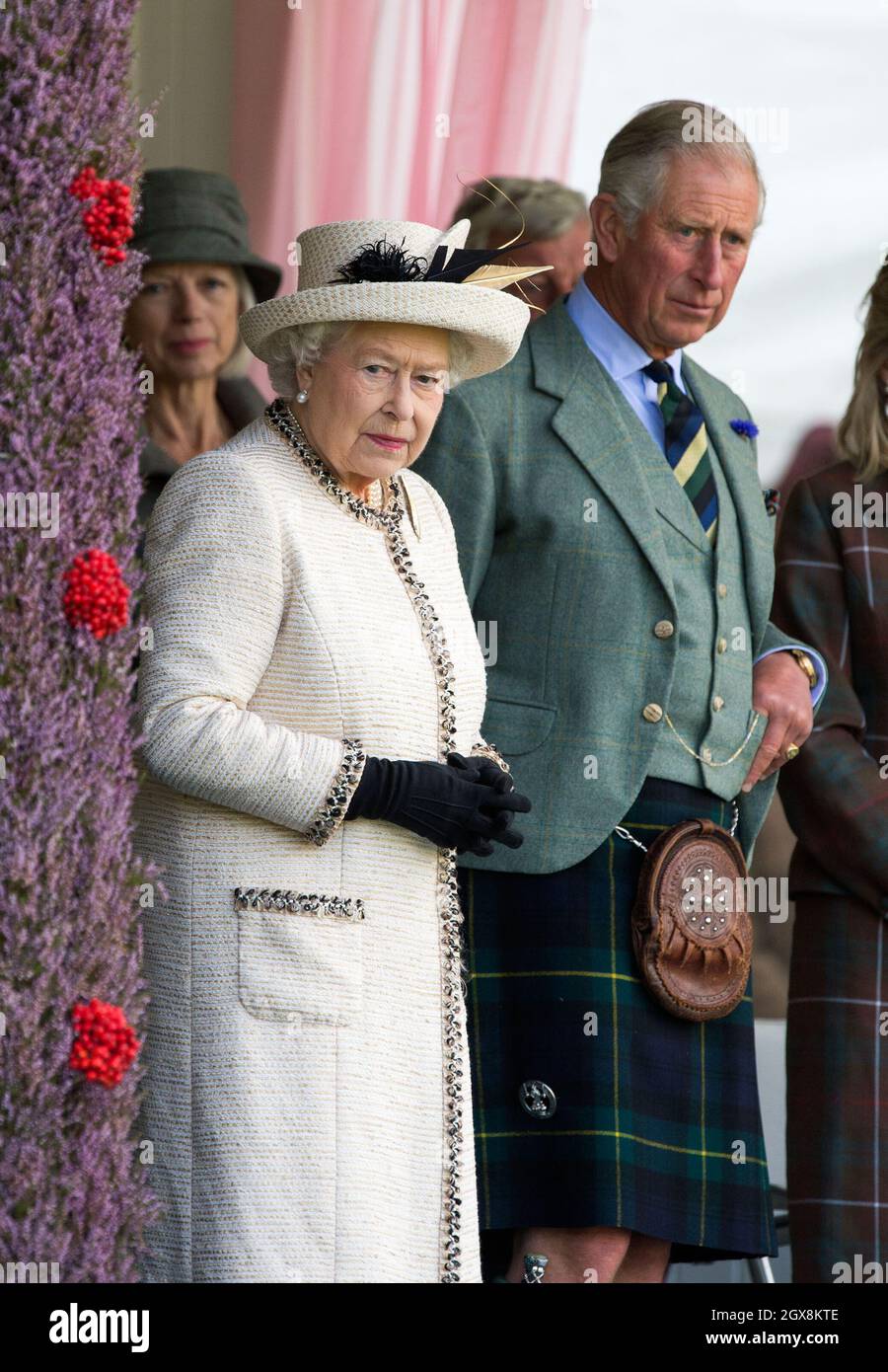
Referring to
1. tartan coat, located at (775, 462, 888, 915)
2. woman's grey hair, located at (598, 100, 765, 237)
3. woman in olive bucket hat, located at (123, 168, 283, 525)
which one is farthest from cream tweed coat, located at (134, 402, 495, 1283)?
woman in olive bucket hat, located at (123, 168, 283, 525)

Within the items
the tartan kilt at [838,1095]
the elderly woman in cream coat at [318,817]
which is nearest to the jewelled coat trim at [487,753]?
the elderly woman in cream coat at [318,817]

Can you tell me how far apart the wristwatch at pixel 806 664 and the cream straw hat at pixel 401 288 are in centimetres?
87

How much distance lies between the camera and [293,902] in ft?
8.87

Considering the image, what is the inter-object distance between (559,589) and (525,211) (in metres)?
1.57

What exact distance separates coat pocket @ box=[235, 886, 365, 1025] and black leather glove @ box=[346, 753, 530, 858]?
0.14 meters

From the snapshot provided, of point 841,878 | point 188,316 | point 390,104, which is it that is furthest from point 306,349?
point 390,104

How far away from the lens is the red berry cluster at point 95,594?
2.51 metres

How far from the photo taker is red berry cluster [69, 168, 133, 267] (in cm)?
255

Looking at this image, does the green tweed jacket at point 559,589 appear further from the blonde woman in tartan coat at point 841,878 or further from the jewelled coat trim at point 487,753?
the blonde woman in tartan coat at point 841,878

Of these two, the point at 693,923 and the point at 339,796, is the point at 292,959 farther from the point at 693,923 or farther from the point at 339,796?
the point at 693,923

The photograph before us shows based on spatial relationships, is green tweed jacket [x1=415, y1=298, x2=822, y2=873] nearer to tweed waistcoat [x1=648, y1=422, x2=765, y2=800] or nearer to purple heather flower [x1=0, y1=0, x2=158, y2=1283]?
tweed waistcoat [x1=648, y1=422, x2=765, y2=800]

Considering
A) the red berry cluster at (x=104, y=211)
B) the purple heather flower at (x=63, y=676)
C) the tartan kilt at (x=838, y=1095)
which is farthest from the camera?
the tartan kilt at (x=838, y=1095)

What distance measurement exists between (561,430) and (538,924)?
78 cm
